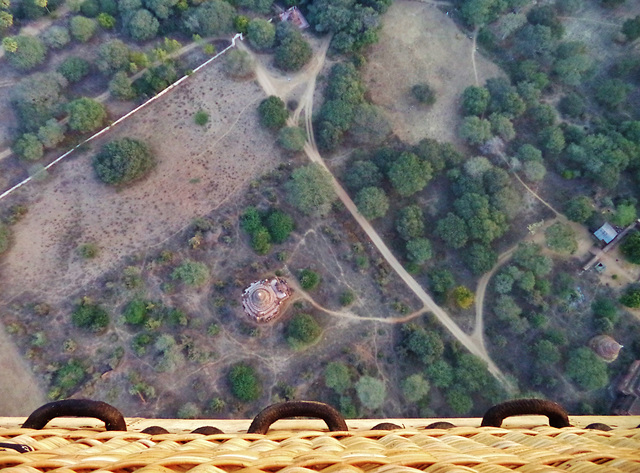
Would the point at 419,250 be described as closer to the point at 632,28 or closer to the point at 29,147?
the point at 632,28

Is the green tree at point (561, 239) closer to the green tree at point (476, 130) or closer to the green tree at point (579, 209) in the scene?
the green tree at point (579, 209)

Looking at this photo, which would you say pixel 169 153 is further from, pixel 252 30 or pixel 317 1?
pixel 317 1

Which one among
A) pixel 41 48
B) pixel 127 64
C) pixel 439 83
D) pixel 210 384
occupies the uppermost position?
pixel 41 48

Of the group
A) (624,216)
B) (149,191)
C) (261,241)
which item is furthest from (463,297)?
(149,191)

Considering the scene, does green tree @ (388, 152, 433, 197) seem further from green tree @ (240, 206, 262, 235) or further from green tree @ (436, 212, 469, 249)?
green tree @ (240, 206, 262, 235)

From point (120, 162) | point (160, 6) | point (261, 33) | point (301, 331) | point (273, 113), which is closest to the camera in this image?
point (301, 331)

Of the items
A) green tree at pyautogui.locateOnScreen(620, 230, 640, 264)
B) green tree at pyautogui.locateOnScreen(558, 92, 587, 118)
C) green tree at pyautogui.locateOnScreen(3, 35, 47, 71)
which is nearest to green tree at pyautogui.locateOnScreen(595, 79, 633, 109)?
green tree at pyautogui.locateOnScreen(558, 92, 587, 118)

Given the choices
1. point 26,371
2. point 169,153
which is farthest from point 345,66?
point 26,371
